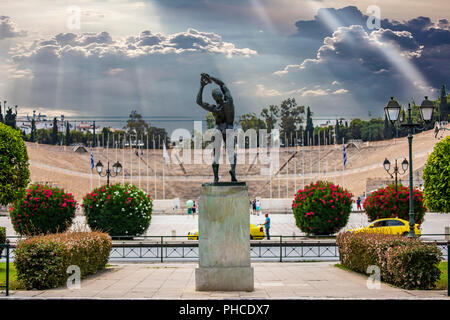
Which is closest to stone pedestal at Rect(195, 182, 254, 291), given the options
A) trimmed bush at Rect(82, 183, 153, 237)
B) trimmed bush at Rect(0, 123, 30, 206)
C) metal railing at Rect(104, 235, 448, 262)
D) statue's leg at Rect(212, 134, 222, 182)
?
statue's leg at Rect(212, 134, 222, 182)

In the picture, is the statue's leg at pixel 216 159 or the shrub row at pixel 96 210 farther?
the shrub row at pixel 96 210

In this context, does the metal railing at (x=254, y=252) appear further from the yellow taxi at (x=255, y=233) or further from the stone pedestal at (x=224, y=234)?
the stone pedestal at (x=224, y=234)

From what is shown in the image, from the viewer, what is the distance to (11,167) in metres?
17.9

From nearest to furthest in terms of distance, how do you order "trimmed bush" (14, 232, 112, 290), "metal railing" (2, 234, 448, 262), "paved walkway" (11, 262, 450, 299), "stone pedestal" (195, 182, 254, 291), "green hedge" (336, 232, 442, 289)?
"paved walkway" (11, 262, 450, 299) → "stone pedestal" (195, 182, 254, 291) → "green hedge" (336, 232, 442, 289) → "trimmed bush" (14, 232, 112, 290) → "metal railing" (2, 234, 448, 262)

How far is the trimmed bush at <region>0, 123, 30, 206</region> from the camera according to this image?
17.8 meters

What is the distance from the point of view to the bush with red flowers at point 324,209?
26625 millimetres

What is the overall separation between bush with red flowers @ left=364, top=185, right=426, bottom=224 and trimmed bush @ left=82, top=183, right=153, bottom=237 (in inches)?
459

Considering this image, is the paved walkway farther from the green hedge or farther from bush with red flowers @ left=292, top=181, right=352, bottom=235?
bush with red flowers @ left=292, top=181, right=352, bottom=235

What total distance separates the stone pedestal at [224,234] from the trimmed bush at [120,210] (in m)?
14.6

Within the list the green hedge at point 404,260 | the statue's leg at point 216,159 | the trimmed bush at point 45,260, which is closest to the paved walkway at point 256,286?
the green hedge at point 404,260

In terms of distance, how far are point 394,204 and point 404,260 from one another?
A: 16371mm

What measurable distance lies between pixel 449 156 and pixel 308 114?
107808 millimetres

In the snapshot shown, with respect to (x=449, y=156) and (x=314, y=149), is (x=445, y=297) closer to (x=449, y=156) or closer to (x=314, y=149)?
(x=449, y=156)

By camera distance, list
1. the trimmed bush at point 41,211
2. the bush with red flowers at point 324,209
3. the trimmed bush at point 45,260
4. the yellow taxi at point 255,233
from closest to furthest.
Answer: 1. the trimmed bush at point 45,260
2. the yellow taxi at point 255,233
3. the trimmed bush at point 41,211
4. the bush with red flowers at point 324,209
